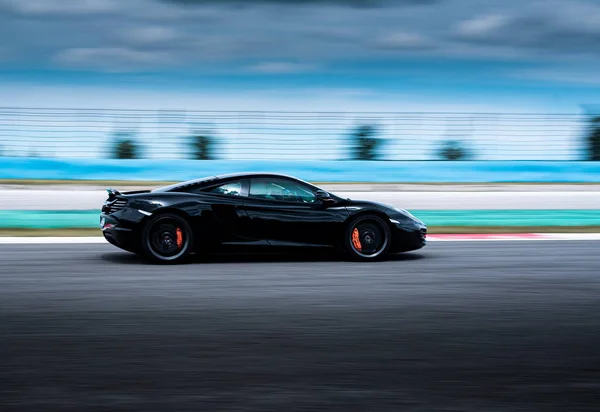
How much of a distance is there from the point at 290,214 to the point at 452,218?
6909 millimetres

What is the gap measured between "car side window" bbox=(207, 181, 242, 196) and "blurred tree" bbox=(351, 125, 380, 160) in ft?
37.5

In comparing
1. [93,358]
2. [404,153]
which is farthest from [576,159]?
[93,358]

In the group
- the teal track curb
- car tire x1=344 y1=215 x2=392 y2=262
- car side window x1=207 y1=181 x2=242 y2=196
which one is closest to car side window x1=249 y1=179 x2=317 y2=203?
car side window x1=207 y1=181 x2=242 y2=196

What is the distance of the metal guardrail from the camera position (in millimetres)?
20234

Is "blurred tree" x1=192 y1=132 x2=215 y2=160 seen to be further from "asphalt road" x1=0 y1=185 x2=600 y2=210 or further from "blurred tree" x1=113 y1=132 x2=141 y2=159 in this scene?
"asphalt road" x1=0 y1=185 x2=600 y2=210

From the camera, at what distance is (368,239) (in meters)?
10.1

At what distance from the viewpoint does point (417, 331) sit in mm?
5918

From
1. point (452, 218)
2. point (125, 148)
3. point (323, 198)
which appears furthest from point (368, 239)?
point (125, 148)

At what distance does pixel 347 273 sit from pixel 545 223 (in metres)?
8.44

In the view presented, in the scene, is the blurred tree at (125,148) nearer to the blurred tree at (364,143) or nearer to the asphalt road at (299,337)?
the blurred tree at (364,143)

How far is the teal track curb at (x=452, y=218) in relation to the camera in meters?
14.9

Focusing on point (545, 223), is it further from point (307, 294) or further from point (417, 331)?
point (417, 331)

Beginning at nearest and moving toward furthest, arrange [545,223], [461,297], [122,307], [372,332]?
[372,332]
[122,307]
[461,297]
[545,223]

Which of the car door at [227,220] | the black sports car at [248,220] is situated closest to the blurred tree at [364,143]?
the black sports car at [248,220]
